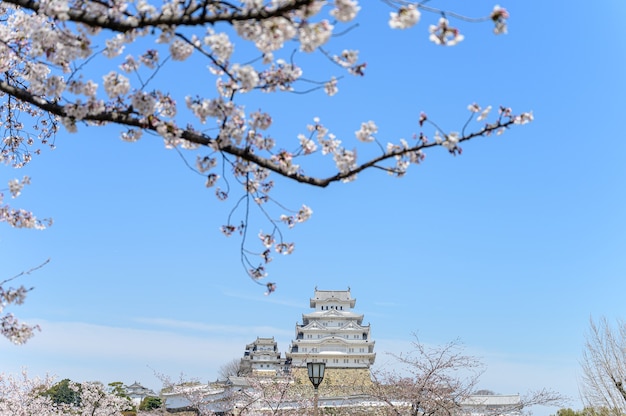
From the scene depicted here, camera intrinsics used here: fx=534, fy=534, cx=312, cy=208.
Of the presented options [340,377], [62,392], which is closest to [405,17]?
[340,377]

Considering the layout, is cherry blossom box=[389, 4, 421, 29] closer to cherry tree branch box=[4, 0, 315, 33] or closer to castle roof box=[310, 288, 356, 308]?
cherry tree branch box=[4, 0, 315, 33]

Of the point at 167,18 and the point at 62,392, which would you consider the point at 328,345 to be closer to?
the point at 62,392

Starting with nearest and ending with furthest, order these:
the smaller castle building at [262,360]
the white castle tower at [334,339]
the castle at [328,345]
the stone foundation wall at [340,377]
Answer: the stone foundation wall at [340,377] < the castle at [328,345] < the white castle tower at [334,339] < the smaller castle building at [262,360]

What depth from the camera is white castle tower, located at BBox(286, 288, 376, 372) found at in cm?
4206

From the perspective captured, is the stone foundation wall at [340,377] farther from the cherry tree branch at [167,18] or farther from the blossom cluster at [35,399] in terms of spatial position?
the cherry tree branch at [167,18]

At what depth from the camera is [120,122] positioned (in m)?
3.32

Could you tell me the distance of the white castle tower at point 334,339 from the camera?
1656 inches

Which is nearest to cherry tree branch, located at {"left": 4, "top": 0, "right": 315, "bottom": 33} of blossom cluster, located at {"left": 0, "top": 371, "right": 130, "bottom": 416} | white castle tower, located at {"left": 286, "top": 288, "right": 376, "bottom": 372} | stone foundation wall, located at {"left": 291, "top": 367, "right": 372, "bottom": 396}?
blossom cluster, located at {"left": 0, "top": 371, "right": 130, "bottom": 416}

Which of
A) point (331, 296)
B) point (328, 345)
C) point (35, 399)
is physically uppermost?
point (331, 296)

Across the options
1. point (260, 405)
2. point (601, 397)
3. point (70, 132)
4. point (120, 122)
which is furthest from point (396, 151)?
point (260, 405)

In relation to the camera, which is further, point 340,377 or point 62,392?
point 62,392

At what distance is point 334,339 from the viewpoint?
4241cm

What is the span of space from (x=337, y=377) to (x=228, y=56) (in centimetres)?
3765

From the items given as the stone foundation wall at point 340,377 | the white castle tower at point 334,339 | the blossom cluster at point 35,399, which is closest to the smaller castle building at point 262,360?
the white castle tower at point 334,339
